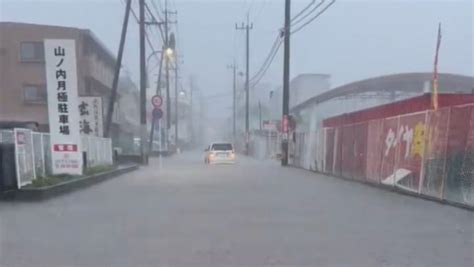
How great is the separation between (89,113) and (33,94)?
1945 centimetres

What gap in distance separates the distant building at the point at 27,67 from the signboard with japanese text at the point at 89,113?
55.4 ft

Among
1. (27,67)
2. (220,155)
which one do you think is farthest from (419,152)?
(27,67)

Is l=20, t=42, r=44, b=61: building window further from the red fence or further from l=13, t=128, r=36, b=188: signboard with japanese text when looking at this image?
l=13, t=128, r=36, b=188: signboard with japanese text

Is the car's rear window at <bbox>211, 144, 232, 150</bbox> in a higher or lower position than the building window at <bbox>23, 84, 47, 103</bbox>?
lower

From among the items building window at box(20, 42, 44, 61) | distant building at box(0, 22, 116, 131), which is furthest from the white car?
building window at box(20, 42, 44, 61)

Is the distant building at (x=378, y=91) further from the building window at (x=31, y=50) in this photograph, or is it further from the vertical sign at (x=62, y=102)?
the vertical sign at (x=62, y=102)

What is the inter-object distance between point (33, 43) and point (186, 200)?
3590 cm

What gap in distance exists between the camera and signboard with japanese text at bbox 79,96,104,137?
31281 millimetres

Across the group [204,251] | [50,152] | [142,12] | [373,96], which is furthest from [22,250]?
[373,96]

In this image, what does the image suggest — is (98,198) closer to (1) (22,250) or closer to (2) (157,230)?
(2) (157,230)

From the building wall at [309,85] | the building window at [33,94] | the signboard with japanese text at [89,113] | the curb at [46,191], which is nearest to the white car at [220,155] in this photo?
the building window at [33,94]

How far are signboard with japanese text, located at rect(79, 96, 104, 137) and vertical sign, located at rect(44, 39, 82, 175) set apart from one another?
11472 mm

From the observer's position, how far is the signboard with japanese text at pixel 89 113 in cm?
3128

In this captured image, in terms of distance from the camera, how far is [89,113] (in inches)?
1241
